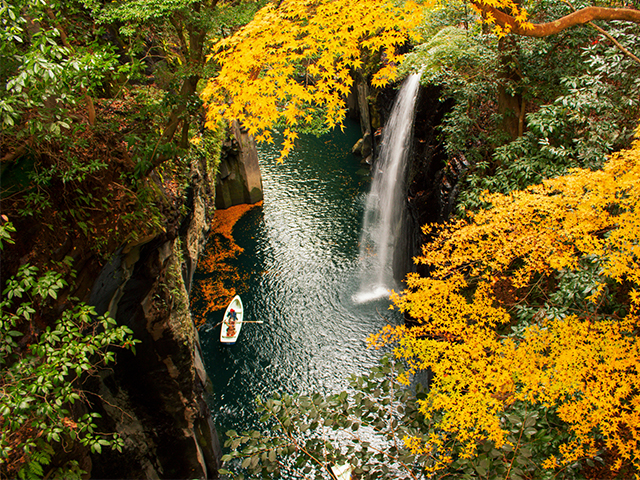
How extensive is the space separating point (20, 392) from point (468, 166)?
10.2 metres

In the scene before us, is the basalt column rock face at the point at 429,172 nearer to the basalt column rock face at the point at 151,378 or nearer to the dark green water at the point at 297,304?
the dark green water at the point at 297,304

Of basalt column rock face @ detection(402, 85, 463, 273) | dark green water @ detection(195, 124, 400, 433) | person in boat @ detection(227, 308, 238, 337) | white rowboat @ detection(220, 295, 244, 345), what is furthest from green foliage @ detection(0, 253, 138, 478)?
basalt column rock face @ detection(402, 85, 463, 273)

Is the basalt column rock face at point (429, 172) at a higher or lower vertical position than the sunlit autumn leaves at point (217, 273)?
higher

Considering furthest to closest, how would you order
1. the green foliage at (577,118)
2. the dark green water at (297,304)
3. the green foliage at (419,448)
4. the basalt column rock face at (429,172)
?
the dark green water at (297,304) → the basalt column rock face at (429,172) → the green foliage at (577,118) → the green foliage at (419,448)

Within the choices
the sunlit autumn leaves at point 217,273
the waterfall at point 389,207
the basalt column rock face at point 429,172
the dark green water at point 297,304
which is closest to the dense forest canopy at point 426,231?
the basalt column rock face at point 429,172

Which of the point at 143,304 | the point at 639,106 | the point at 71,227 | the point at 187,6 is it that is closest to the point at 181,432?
the point at 143,304

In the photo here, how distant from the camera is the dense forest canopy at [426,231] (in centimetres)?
443

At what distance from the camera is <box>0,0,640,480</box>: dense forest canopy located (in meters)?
4.43

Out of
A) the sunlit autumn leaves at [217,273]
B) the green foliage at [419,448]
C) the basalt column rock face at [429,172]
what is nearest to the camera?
the green foliage at [419,448]

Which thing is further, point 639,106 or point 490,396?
point 639,106

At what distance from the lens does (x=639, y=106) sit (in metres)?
7.31

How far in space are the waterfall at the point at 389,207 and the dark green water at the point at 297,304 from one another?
572 mm

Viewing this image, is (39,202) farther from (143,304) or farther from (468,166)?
(468,166)

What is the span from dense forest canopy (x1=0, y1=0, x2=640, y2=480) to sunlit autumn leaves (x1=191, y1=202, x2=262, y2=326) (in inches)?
281
